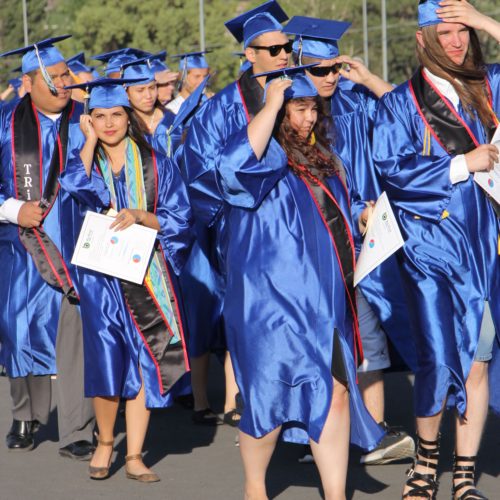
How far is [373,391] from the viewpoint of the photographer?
6746 millimetres

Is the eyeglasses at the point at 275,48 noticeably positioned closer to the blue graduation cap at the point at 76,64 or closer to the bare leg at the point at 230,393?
the bare leg at the point at 230,393

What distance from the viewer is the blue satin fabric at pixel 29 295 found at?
6.89m

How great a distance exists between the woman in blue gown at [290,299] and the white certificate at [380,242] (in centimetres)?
12

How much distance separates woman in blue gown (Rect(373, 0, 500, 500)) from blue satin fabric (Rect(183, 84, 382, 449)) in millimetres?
462

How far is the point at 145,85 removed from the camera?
8672 mm

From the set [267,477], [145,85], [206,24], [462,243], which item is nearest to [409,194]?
[462,243]

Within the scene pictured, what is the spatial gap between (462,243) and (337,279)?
641 mm

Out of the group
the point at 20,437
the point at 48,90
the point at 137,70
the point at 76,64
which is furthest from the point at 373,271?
the point at 76,64

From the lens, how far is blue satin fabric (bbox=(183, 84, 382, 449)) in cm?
503

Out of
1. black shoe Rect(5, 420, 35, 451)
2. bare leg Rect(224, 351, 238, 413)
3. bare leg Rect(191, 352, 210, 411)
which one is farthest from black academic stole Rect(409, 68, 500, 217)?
black shoe Rect(5, 420, 35, 451)

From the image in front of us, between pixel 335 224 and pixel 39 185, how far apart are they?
7.34 ft

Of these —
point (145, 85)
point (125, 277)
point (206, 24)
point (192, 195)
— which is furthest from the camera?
point (206, 24)

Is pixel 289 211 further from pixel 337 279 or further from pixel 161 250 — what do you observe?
pixel 161 250

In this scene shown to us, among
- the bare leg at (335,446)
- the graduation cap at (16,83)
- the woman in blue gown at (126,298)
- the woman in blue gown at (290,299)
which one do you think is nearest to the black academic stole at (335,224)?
the woman in blue gown at (290,299)
